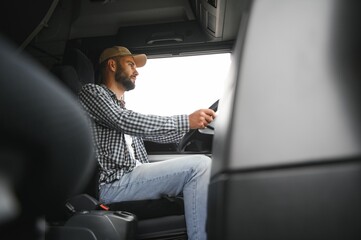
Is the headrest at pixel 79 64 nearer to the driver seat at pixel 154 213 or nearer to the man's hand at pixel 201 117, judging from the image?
the driver seat at pixel 154 213

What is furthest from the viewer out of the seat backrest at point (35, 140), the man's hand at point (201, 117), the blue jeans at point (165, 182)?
the blue jeans at point (165, 182)

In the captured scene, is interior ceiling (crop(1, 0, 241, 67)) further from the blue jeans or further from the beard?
the blue jeans

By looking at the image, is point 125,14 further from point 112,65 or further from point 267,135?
point 267,135

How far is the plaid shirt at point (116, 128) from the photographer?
1.17 m

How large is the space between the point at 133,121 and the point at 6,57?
0.92 meters

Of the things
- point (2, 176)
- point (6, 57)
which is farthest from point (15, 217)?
point (6, 57)

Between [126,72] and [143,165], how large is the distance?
27.8 inches

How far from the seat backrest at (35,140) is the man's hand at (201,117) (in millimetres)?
660

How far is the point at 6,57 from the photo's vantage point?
0.98 ft

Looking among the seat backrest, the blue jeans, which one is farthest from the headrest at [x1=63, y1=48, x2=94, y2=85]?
the seat backrest

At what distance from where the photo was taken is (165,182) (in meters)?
1.18

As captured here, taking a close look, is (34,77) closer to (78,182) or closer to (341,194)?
(78,182)

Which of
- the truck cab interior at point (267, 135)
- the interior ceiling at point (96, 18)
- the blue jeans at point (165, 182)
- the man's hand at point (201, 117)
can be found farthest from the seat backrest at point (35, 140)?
the interior ceiling at point (96, 18)

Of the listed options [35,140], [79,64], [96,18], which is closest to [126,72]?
[79,64]
